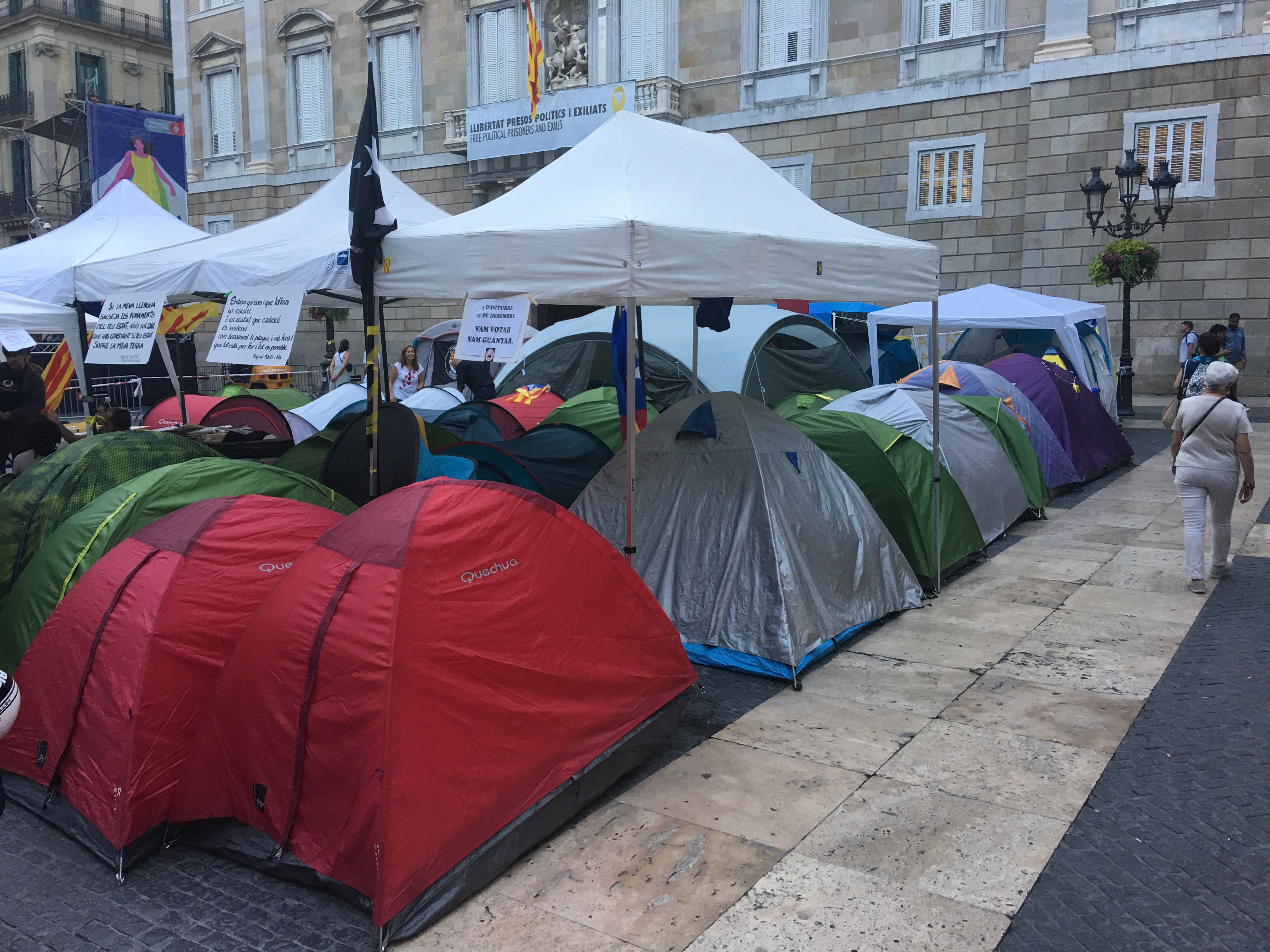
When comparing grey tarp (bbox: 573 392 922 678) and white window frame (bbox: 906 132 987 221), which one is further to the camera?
white window frame (bbox: 906 132 987 221)

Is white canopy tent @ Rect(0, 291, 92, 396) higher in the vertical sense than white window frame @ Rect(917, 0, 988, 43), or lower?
lower

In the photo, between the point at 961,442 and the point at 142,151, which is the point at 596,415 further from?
the point at 142,151

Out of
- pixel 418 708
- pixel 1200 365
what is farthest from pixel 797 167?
pixel 418 708

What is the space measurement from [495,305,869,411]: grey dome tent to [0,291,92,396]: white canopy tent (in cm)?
586

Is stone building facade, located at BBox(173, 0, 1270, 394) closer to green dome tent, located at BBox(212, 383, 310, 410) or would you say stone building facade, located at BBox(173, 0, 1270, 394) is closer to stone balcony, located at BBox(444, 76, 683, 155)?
stone balcony, located at BBox(444, 76, 683, 155)

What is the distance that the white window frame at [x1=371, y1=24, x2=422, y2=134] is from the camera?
28.5 metres

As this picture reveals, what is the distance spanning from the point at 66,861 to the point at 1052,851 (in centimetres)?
375

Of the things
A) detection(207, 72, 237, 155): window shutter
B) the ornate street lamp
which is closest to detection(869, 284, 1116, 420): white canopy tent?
the ornate street lamp

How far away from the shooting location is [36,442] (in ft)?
27.8

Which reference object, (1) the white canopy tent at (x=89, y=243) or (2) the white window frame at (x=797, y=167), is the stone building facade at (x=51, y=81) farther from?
(1) the white canopy tent at (x=89, y=243)

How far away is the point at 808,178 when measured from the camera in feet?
73.5

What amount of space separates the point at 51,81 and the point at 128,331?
38869mm

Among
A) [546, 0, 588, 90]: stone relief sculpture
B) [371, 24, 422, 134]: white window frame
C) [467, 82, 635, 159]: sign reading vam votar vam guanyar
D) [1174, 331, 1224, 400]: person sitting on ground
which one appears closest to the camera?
[1174, 331, 1224, 400]: person sitting on ground

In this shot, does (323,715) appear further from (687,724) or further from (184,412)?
(184,412)
